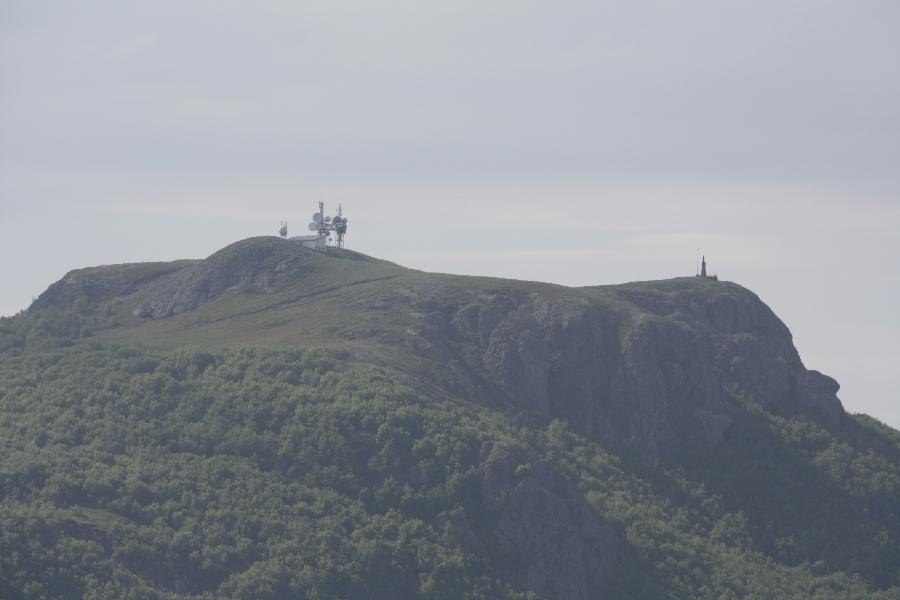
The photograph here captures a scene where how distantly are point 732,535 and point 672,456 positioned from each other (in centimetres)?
1386

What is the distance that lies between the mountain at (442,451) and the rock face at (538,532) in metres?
0.24

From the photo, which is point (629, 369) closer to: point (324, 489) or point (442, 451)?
point (442, 451)

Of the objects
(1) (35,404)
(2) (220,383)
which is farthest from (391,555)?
(1) (35,404)

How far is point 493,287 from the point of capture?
192 m

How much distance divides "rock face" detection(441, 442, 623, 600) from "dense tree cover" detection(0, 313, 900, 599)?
6.27 feet

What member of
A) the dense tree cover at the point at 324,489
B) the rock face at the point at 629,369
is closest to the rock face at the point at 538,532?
the dense tree cover at the point at 324,489

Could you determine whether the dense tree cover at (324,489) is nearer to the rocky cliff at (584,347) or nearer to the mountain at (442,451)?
the mountain at (442,451)

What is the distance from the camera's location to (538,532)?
14625cm

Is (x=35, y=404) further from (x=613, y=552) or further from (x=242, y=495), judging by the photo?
(x=613, y=552)

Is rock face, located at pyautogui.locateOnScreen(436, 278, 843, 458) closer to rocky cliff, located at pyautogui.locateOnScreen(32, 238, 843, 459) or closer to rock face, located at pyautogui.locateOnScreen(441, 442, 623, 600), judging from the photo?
rocky cliff, located at pyautogui.locateOnScreen(32, 238, 843, 459)

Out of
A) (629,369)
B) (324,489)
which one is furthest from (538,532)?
(629,369)

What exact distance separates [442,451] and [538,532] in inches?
494

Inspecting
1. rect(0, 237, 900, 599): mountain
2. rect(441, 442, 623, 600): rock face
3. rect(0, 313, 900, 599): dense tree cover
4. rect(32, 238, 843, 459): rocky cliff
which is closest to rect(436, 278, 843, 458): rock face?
rect(32, 238, 843, 459): rocky cliff

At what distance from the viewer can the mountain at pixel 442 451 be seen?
139 meters
